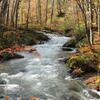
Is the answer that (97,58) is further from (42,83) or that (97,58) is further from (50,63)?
(42,83)

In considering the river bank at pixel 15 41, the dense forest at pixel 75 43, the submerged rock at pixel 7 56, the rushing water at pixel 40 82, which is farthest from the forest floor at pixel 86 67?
the river bank at pixel 15 41

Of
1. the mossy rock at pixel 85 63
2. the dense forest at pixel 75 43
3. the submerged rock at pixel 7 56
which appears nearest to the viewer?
the dense forest at pixel 75 43

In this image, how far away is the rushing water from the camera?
1238cm

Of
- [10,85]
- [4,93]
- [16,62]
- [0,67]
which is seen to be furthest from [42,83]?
[16,62]

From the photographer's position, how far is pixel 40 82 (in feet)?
47.4

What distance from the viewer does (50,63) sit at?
1966cm

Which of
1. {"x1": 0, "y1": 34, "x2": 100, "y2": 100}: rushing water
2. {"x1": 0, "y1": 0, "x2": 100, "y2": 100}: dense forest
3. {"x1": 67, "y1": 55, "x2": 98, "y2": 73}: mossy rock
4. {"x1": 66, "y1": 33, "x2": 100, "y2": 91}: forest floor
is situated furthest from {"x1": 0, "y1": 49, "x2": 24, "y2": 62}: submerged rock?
{"x1": 67, "y1": 55, "x2": 98, "y2": 73}: mossy rock

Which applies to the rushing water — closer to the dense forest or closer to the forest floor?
the forest floor

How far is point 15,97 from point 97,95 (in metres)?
3.41

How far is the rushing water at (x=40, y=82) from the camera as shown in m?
12.4

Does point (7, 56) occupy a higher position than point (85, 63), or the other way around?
point (85, 63)

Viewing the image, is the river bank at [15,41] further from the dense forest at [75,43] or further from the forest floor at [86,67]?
the forest floor at [86,67]

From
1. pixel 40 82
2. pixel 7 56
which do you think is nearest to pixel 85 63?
pixel 40 82

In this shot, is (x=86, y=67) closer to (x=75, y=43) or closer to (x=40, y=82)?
(x=40, y=82)
